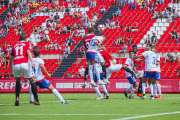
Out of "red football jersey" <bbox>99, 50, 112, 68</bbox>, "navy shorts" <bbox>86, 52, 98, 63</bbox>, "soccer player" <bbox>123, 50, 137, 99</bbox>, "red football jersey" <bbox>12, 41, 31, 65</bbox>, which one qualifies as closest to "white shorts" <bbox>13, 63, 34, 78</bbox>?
"red football jersey" <bbox>12, 41, 31, 65</bbox>

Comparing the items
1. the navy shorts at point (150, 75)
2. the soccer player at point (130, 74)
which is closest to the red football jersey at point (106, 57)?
the soccer player at point (130, 74)

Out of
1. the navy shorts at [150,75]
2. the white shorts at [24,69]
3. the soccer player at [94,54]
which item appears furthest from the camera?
the navy shorts at [150,75]

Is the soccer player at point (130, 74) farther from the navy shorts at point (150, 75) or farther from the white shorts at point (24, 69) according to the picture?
the white shorts at point (24, 69)

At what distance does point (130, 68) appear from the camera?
46.8 ft

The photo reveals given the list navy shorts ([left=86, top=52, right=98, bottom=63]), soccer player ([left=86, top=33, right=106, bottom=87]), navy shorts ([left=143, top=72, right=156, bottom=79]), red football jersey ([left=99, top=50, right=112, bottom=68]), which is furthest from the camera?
red football jersey ([left=99, top=50, right=112, bottom=68])

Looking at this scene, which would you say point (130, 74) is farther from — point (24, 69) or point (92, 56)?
point (24, 69)

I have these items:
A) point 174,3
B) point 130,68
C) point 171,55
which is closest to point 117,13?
point 174,3

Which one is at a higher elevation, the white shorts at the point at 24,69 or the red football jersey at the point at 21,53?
Answer: the red football jersey at the point at 21,53

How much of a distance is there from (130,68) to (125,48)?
444 inches

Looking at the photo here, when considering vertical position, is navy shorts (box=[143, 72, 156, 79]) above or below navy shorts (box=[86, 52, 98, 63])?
below

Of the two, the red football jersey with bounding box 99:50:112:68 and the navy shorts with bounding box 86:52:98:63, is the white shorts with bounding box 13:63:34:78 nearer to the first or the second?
the navy shorts with bounding box 86:52:98:63

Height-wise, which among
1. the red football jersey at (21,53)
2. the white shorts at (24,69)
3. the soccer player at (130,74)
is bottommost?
the soccer player at (130,74)

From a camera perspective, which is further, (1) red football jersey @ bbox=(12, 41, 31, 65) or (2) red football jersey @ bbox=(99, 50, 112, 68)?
(2) red football jersey @ bbox=(99, 50, 112, 68)

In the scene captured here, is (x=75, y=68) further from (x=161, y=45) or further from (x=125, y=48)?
(x=161, y=45)
